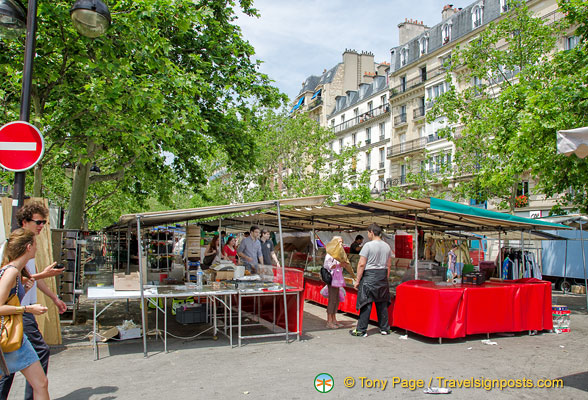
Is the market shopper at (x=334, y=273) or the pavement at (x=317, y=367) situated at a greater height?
the market shopper at (x=334, y=273)

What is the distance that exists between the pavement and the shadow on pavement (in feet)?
0.04

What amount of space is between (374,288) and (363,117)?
45.3 m

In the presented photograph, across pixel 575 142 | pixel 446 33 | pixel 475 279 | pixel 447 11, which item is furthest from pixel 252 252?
Answer: pixel 447 11

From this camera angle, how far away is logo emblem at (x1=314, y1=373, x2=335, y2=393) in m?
5.41

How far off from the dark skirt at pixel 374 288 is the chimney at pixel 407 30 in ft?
146

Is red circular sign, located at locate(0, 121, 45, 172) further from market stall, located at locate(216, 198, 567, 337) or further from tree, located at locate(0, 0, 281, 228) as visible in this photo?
market stall, located at locate(216, 198, 567, 337)

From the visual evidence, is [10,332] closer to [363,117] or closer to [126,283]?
[126,283]

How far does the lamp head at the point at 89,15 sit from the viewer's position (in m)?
5.52

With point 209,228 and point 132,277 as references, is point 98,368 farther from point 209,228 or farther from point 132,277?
point 209,228

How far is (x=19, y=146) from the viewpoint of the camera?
17.0ft

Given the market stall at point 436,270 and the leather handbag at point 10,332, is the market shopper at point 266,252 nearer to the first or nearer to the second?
the market stall at point 436,270

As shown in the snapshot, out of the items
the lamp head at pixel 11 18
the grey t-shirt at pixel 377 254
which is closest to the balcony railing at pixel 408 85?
the grey t-shirt at pixel 377 254

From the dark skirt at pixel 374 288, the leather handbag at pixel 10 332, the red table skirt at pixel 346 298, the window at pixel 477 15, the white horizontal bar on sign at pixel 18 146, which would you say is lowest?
the red table skirt at pixel 346 298

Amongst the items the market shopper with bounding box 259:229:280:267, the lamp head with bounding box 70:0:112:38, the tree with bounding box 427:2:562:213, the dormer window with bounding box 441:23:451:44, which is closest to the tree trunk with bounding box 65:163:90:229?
the market shopper with bounding box 259:229:280:267
